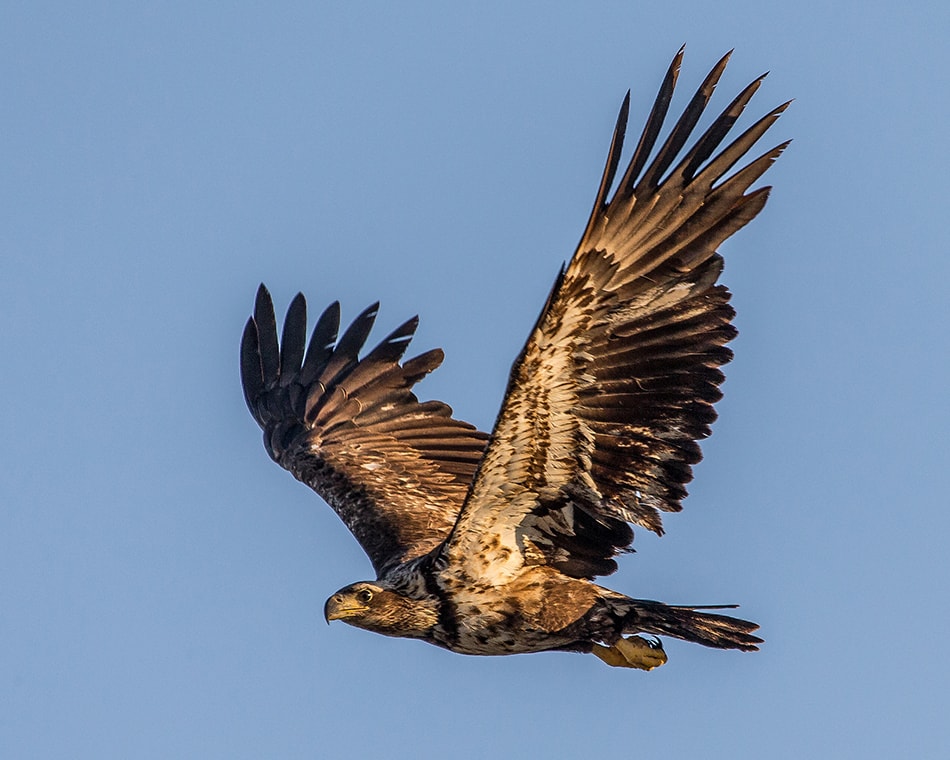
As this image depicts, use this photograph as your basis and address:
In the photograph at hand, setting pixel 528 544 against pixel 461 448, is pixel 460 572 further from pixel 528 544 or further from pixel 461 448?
pixel 461 448

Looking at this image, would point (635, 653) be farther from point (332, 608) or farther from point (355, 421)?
point (355, 421)

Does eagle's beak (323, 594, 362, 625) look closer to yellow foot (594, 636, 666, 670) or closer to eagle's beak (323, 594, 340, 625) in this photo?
eagle's beak (323, 594, 340, 625)

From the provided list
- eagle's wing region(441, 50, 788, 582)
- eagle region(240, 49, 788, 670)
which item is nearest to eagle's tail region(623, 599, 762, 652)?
eagle region(240, 49, 788, 670)

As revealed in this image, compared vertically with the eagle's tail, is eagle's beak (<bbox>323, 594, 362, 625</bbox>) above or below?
above


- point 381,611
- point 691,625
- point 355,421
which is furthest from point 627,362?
point 355,421

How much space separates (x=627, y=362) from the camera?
9.67 metres

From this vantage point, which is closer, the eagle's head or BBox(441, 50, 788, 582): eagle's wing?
BBox(441, 50, 788, 582): eagle's wing

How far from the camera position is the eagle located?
9.32m

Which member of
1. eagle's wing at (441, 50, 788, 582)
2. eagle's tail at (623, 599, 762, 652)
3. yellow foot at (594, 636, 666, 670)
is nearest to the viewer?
eagle's wing at (441, 50, 788, 582)

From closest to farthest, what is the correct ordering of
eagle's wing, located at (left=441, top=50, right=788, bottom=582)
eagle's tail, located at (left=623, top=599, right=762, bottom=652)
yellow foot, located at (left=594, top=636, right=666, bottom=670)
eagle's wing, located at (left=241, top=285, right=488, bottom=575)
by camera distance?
eagle's wing, located at (left=441, top=50, right=788, bottom=582), eagle's tail, located at (left=623, top=599, right=762, bottom=652), yellow foot, located at (left=594, top=636, right=666, bottom=670), eagle's wing, located at (left=241, top=285, right=488, bottom=575)

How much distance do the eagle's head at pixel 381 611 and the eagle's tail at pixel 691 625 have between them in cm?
123

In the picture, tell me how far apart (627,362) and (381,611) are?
2.22m

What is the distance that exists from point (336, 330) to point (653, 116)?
547cm

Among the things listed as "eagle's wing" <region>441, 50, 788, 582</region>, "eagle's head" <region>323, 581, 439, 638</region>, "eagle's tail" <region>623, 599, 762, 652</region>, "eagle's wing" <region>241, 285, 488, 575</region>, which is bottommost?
"eagle's tail" <region>623, 599, 762, 652</region>
